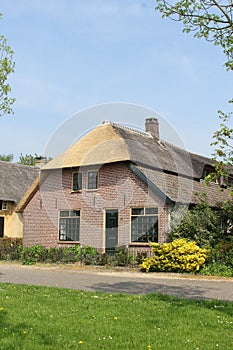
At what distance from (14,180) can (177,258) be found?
23629 millimetres

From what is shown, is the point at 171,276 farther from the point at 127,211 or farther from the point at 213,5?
the point at 213,5

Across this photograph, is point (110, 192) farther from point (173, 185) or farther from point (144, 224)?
point (173, 185)

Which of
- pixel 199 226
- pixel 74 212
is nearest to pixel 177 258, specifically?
pixel 199 226

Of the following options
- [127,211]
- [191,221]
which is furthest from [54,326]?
[127,211]

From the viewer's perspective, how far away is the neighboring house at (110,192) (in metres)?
22.4

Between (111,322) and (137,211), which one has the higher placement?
(137,211)

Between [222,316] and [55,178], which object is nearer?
[222,316]

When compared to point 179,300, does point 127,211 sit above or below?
above

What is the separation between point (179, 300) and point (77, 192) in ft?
51.0

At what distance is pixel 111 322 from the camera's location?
7613 millimetres

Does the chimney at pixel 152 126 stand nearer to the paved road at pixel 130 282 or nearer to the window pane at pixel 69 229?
the window pane at pixel 69 229

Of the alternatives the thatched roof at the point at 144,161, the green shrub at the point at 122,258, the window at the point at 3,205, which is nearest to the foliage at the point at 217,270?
the green shrub at the point at 122,258

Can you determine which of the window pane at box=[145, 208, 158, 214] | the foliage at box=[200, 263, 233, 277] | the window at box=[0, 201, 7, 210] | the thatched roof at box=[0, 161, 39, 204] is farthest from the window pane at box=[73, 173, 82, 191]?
the window at box=[0, 201, 7, 210]

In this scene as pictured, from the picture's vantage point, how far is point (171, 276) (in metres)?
16.9
